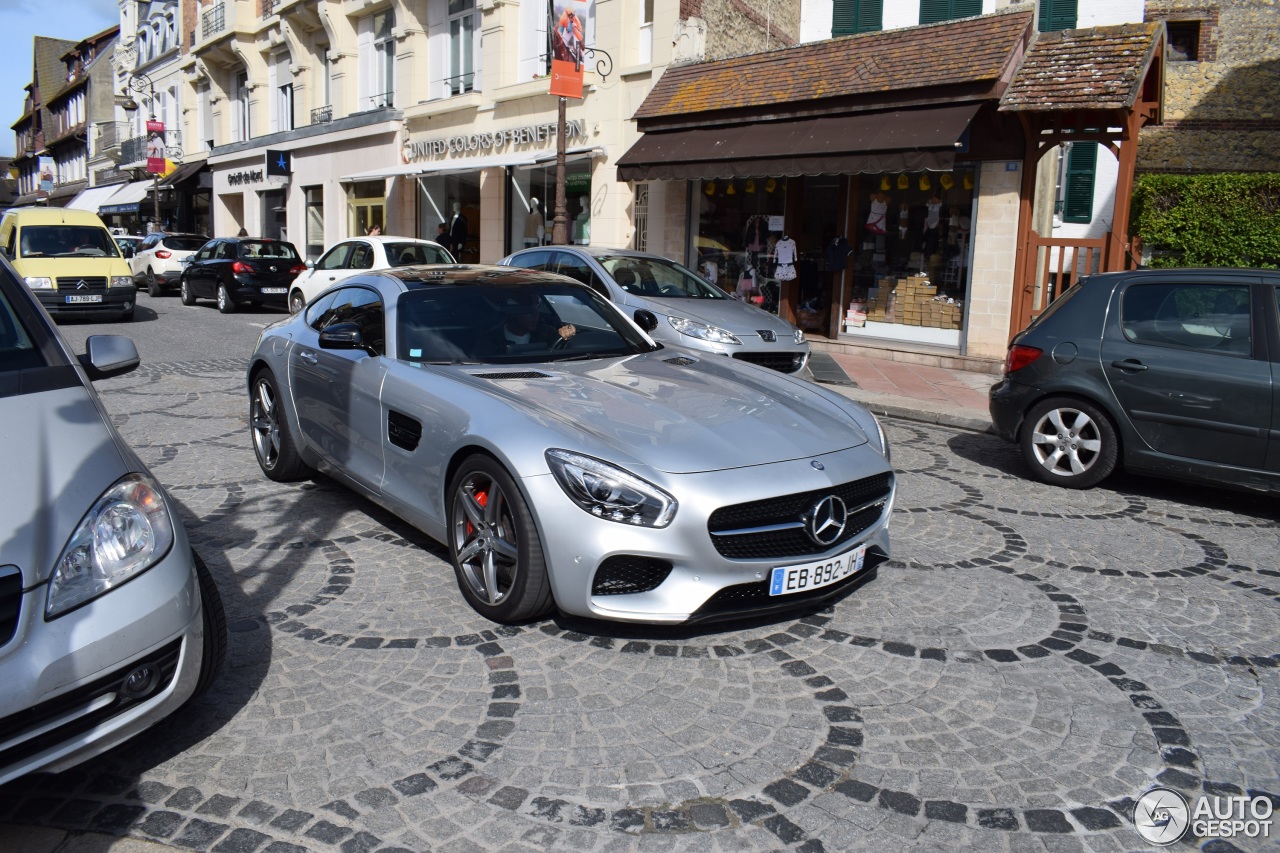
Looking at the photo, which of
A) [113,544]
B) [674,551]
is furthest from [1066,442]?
[113,544]

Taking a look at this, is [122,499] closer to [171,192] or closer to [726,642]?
[726,642]

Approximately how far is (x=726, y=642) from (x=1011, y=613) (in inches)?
54.5

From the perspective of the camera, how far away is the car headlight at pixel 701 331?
9.83 metres

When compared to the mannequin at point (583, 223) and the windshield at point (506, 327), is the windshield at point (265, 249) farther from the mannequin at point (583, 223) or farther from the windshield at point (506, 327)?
the windshield at point (506, 327)

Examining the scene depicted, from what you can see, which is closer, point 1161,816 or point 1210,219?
point 1161,816

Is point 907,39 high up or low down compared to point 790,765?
up

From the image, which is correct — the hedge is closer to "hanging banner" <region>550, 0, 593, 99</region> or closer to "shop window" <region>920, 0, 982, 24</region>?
"shop window" <region>920, 0, 982, 24</region>

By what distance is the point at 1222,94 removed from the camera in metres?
22.3

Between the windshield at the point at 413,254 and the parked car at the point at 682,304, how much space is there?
373 cm

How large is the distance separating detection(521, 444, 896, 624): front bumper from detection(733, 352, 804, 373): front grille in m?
6.17

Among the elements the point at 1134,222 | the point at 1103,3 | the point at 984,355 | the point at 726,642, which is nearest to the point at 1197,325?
the point at 726,642

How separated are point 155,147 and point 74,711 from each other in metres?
44.8

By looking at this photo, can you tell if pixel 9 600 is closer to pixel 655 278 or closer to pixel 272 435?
pixel 272 435

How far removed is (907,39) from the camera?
46.5 ft
